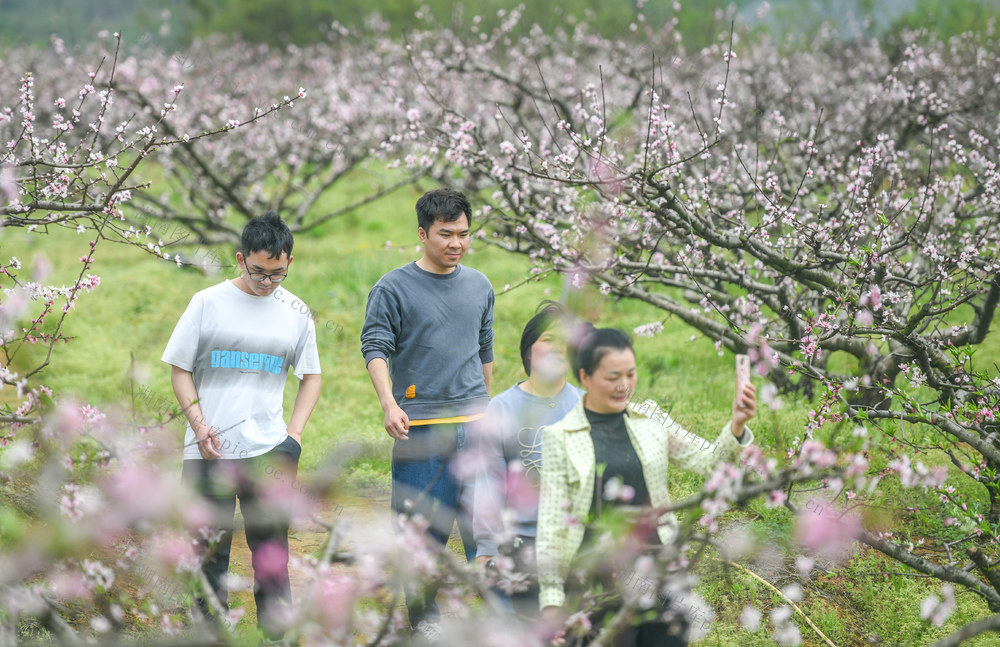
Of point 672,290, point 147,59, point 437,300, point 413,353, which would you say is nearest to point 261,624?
point 413,353

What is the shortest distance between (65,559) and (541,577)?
1652 mm

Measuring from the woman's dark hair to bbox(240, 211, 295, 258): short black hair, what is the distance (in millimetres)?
1555

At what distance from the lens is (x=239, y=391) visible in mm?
3836

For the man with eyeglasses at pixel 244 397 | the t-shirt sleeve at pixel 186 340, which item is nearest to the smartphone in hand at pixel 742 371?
the man with eyeglasses at pixel 244 397

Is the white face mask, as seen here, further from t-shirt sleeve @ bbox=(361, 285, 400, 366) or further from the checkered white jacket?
t-shirt sleeve @ bbox=(361, 285, 400, 366)

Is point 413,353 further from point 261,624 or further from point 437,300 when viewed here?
point 261,624

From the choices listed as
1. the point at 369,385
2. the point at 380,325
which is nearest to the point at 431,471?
the point at 380,325

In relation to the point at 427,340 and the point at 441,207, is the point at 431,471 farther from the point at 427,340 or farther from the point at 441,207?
the point at 441,207

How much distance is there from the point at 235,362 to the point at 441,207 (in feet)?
3.96

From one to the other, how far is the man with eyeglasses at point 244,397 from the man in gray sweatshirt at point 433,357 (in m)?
0.48

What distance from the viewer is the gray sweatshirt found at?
4.04 m

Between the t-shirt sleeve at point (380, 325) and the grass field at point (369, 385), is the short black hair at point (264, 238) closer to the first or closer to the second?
the t-shirt sleeve at point (380, 325)

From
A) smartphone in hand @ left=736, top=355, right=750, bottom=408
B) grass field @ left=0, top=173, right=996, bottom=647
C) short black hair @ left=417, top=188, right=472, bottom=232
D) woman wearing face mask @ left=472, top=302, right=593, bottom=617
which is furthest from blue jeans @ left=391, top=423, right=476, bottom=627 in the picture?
smartphone in hand @ left=736, top=355, right=750, bottom=408

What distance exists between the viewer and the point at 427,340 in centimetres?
409
